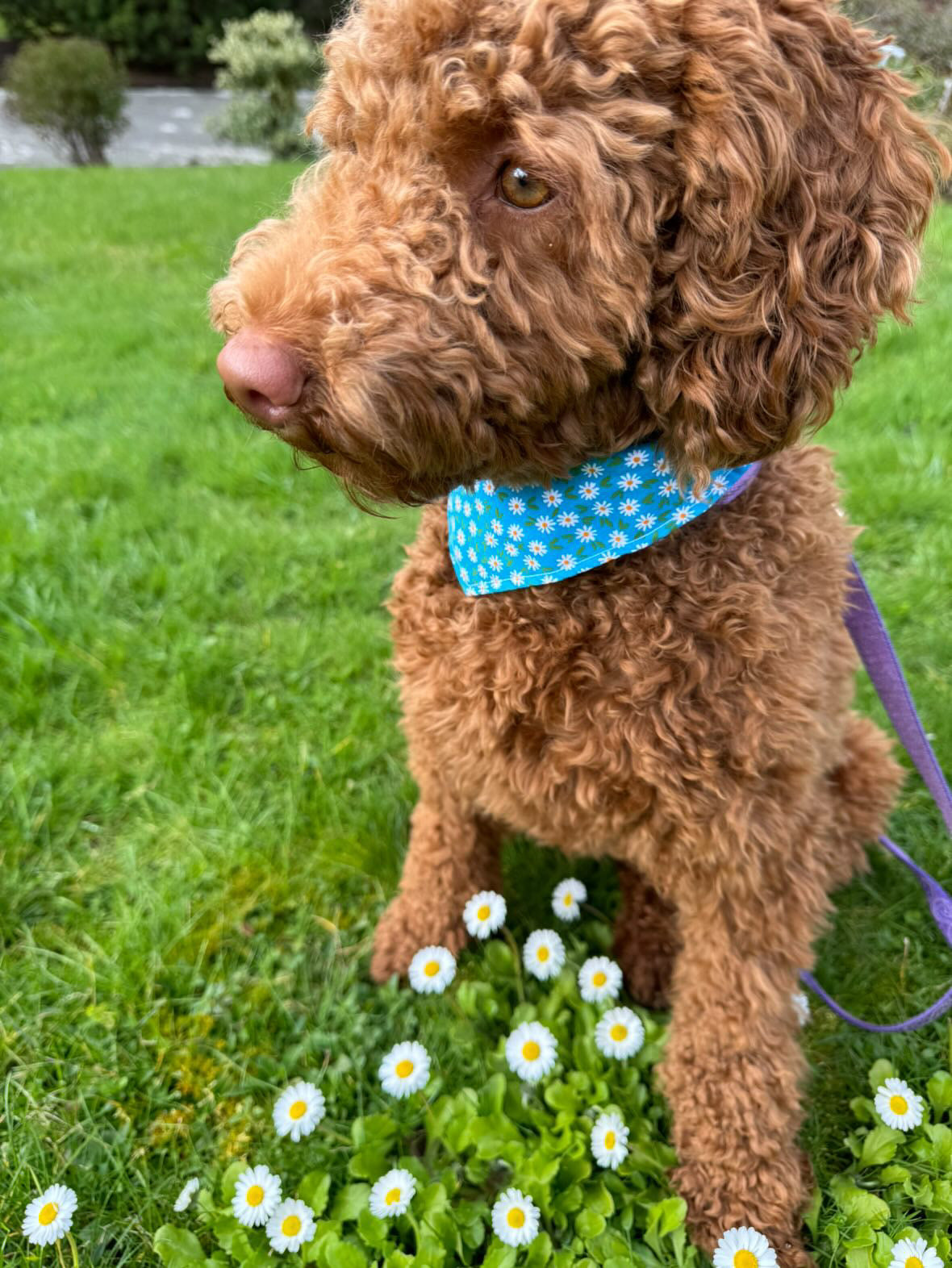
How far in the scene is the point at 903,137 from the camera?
1.25 m

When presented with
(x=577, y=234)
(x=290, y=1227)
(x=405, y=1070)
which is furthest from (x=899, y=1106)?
(x=577, y=234)

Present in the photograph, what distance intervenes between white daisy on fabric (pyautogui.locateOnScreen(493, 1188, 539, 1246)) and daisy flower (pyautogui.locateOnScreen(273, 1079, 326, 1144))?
0.40m

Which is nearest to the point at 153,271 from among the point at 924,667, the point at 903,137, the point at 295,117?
the point at 924,667

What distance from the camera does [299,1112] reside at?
70.2 inches

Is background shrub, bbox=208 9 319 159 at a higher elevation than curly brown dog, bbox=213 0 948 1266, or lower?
lower

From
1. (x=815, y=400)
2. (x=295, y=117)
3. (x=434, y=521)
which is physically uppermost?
(x=815, y=400)

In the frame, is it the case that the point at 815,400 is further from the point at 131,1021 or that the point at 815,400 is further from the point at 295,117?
the point at 295,117

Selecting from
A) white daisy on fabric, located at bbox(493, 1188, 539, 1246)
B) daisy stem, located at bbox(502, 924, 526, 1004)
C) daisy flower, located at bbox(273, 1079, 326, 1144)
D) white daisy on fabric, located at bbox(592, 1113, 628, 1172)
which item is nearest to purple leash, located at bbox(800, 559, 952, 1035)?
white daisy on fabric, located at bbox(592, 1113, 628, 1172)

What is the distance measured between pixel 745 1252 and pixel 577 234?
5.49ft

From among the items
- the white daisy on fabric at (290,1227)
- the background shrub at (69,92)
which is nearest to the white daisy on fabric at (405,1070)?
the white daisy on fabric at (290,1227)

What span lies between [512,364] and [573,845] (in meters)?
1.01

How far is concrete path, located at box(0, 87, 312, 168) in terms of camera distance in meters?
15.3

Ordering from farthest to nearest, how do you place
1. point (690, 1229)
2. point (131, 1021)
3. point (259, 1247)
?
point (131, 1021) → point (690, 1229) → point (259, 1247)

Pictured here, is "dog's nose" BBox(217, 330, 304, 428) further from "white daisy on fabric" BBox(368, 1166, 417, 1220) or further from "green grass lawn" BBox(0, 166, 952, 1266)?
"white daisy on fabric" BBox(368, 1166, 417, 1220)
